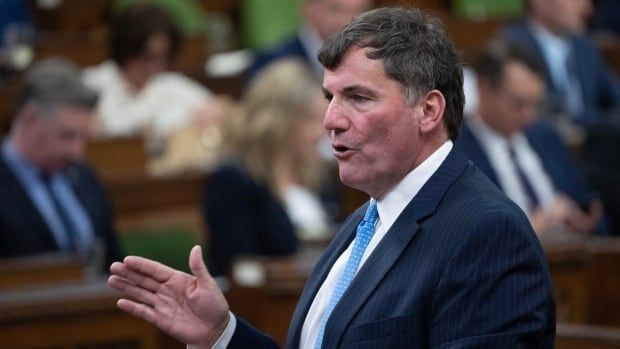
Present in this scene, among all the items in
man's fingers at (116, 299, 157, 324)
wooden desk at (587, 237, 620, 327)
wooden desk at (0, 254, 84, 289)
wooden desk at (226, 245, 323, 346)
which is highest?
man's fingers at (116, 299, 157, 324)

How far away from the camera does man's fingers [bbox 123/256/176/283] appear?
2184 millimetres

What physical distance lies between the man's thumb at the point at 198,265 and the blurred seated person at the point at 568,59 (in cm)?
497

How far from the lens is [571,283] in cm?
457

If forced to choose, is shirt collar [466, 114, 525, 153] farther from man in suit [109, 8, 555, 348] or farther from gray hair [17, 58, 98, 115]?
man in suit [109, 8, 555, 348]

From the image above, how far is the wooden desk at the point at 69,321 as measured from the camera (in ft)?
12.5

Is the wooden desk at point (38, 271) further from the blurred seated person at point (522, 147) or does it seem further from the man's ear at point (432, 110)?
the man's ear at point (432, 110)

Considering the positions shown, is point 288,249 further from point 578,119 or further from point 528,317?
point 528,317

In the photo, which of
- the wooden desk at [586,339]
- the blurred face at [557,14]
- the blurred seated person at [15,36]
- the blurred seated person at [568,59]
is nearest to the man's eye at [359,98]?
the wooden desk at [586,339]

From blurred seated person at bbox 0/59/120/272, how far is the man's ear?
8.58 feet

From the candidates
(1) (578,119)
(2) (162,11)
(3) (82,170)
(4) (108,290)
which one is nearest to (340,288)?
(4) (108,290)

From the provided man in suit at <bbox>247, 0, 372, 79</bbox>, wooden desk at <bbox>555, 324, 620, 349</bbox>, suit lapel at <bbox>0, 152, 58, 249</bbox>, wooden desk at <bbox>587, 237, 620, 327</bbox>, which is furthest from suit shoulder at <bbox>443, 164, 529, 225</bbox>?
man in suit at <bbox>247, 0, 372, 79</bbox>

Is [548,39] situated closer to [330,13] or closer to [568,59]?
[568,59]

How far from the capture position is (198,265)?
7.14ft

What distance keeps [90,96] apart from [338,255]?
8.81 feet
